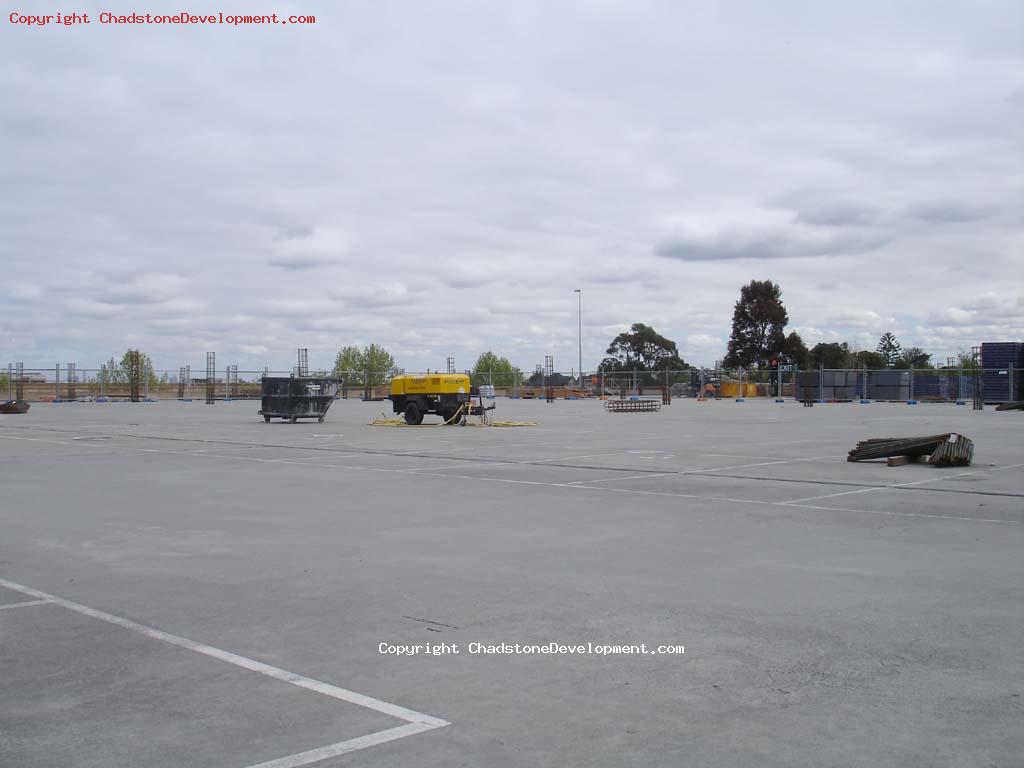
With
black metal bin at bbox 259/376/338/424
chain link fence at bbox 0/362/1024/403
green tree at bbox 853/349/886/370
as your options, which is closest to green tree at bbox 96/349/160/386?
chain link fence at bbox 0/362/1024/403

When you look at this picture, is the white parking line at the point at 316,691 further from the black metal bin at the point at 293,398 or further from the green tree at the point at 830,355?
the green tree at the point at 830,355

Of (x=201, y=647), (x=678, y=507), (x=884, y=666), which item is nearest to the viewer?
(x=884, y=666)

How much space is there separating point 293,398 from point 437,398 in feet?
19.3

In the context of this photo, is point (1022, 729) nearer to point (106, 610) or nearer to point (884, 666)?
point (884, 666)

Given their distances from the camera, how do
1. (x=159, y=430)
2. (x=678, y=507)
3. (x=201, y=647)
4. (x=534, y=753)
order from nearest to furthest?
(x=534, y=753) → (x=201, y=647) → (x=678, y=507) → (x=159, y=430)

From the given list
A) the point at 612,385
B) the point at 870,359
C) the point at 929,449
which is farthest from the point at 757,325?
the point at 929,449

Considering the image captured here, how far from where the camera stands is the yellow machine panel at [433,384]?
35.3 metres

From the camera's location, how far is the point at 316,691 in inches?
197

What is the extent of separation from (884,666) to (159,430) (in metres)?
29.5

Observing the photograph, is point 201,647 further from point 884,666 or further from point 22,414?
point 22,414

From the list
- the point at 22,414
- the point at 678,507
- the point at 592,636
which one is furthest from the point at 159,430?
the point at 592,636

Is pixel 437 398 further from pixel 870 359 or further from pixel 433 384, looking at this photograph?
pixel 870 359

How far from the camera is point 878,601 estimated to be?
23.0 ft

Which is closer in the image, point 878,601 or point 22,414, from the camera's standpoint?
point 878,601
